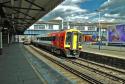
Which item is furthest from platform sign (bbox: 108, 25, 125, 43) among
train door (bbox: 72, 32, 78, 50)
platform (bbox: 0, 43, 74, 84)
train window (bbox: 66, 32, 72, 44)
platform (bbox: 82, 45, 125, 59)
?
platform (bbox: 0, 43, 74, 84)

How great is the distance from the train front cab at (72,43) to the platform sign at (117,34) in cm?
1327

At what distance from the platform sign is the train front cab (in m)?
13.3

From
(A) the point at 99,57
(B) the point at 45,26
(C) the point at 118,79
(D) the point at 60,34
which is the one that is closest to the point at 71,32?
(D) the point at 60,34

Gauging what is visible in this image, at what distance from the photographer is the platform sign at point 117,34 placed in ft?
136

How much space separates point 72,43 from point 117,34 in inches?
603

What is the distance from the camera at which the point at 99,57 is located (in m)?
27.5

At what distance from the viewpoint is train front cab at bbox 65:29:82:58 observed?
29438mm

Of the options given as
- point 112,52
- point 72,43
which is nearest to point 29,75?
point 72,43

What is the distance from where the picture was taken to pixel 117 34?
141ft

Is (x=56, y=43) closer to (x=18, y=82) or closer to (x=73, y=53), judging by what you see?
(x=73, y=53)

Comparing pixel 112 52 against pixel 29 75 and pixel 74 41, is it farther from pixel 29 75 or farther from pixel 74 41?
pixel 29 75

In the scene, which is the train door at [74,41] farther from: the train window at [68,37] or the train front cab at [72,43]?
the train window at [68,37]

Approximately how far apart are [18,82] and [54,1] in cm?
908

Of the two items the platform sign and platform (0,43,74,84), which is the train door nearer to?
platform (0,43,74,84)
